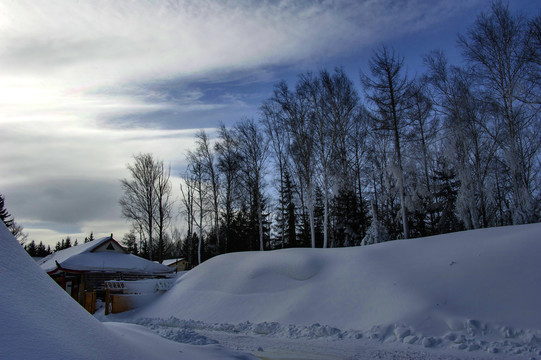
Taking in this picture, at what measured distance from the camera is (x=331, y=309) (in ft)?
35.5

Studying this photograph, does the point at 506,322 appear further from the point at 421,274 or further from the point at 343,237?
the point at 343,237

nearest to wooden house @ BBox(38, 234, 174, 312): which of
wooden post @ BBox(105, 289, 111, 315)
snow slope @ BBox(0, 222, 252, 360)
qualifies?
wooden post @ BBox(105, 289, 111, 315)

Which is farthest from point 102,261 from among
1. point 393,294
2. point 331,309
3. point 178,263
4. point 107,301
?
point 178,263

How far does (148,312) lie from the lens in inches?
629

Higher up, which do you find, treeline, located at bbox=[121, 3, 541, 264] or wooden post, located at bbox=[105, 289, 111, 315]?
treeline, located at bbox=[121, 3, 541, 264]

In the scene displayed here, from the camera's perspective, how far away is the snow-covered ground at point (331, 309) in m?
4.16

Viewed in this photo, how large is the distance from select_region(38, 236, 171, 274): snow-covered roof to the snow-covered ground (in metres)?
10.7

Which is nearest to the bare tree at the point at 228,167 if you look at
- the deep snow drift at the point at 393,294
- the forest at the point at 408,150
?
the forest at the point at 408,150

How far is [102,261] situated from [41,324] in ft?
79.5

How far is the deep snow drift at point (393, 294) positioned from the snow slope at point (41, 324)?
19.4 ft

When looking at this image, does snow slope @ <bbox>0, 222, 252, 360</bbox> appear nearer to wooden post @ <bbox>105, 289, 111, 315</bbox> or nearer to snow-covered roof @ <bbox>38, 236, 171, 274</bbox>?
wooden post @ <bbox>105, 289, 111, 315</bbox>

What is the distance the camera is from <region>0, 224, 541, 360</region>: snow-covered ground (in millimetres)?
4156

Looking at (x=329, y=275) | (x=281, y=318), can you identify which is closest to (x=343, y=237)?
(x=329, y=275)

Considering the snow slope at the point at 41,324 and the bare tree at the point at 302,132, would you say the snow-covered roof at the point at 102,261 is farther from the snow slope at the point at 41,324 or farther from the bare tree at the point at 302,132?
the snow slope at the point at 41,324
